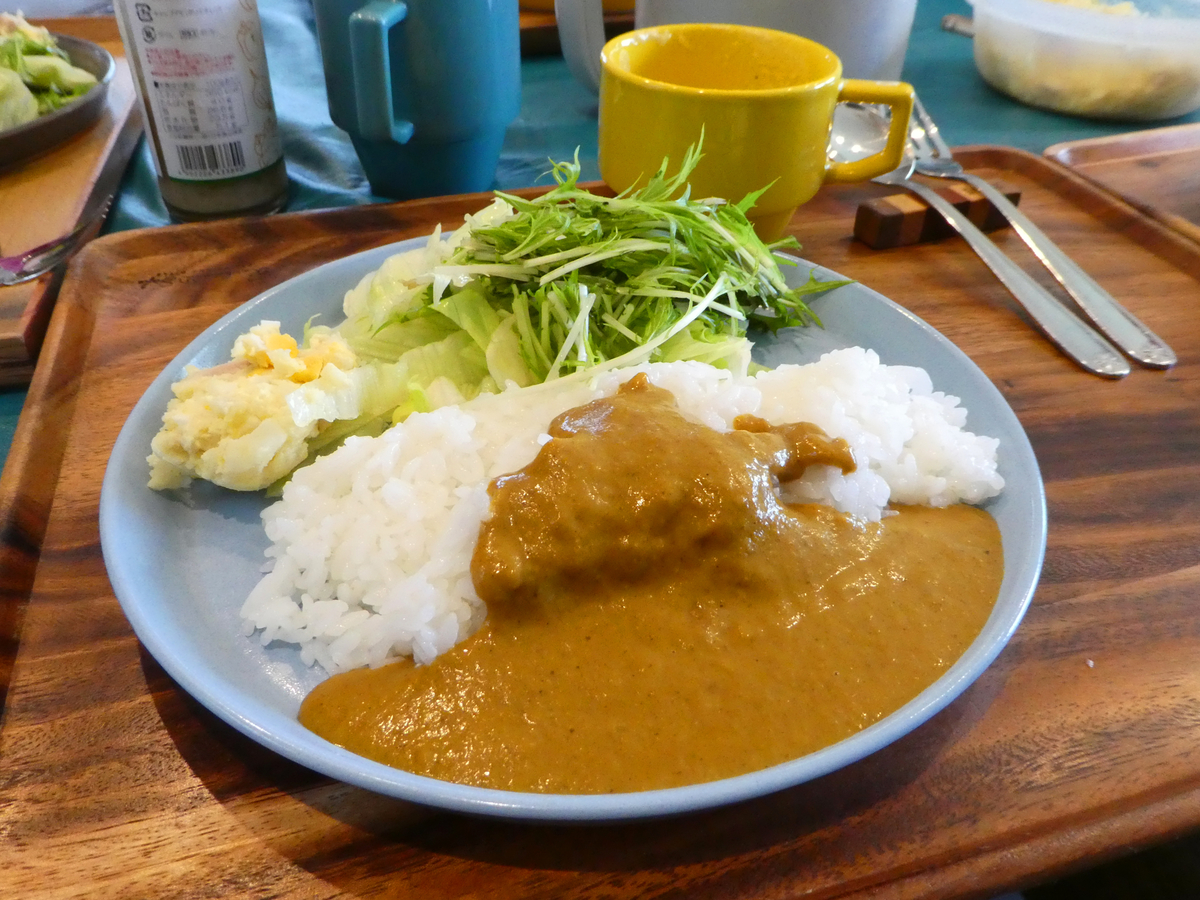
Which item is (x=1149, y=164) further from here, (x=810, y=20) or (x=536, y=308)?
(x=536, y=308)

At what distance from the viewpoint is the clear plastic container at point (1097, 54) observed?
2.87 meters

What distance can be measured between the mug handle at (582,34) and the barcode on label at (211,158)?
1176 millimetres

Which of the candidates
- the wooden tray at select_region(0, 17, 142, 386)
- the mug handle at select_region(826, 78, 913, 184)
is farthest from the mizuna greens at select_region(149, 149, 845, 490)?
the wooden tray at select_region(0, 17, 142, 386)

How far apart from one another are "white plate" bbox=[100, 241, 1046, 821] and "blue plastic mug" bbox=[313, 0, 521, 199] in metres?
0.52

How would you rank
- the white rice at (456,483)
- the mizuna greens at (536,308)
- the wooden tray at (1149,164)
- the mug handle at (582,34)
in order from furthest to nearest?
the mug handle at (582,34), the wooden tray at (1149,164), the mizuna greens at (536,308), the white rice at (456,483)

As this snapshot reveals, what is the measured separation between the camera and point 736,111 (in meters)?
1.82

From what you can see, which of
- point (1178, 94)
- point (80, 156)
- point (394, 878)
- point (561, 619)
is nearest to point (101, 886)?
point (394, 878)

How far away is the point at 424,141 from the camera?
229 cm

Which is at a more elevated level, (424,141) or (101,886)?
(424,141)

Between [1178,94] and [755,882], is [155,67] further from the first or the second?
[1178,94]

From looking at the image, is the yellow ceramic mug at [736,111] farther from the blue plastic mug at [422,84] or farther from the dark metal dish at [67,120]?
the dark metal dish at [67,120]

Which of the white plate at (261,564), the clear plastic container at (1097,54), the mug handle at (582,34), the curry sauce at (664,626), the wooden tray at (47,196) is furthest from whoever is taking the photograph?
the clear plastic container at (1097,54)

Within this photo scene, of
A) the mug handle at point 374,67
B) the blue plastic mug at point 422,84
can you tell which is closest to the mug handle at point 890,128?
the blue plastic mug at point 422,84

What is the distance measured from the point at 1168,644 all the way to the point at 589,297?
3.85ft
